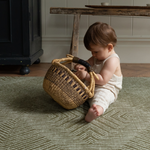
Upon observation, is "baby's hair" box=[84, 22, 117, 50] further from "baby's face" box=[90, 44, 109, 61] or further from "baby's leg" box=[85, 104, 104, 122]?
"baby's leg" box=[85, 104, 104, 122]

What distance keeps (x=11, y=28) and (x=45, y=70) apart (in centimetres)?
44

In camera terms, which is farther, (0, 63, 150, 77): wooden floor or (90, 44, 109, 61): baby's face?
(0, 63, 150, 77): wooden floor

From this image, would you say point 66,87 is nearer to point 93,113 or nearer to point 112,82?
point 93,113

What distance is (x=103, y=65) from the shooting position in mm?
1020

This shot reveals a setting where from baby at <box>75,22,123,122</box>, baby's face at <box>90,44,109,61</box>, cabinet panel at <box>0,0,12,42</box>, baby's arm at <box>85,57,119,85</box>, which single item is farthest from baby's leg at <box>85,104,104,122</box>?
cabinet panel at <box>0,0,12,42</box>

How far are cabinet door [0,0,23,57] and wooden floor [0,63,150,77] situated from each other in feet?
0.57

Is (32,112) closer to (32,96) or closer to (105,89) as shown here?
(32,96)

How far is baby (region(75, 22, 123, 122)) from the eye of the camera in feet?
3.11

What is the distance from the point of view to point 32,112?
36.0 inches

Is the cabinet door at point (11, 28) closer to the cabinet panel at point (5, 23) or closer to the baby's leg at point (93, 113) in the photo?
the cabinet panel at point (5, 23)

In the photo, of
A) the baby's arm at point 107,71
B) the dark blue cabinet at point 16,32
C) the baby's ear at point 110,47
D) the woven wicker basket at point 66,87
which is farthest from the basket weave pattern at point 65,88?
the dark blue cabinet at point 16,32

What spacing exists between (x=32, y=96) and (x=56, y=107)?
0.66 feet

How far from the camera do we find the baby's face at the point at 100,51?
975mm

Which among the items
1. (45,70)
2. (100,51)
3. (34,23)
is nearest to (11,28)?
(34,23)
